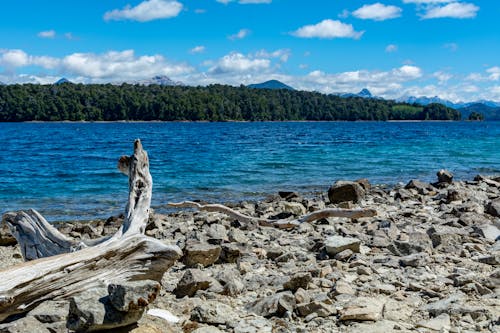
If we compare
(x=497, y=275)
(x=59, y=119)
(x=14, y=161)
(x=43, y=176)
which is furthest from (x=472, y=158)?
(x=59, y=119)

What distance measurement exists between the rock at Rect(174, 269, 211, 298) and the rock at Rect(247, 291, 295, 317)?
815 millimetres

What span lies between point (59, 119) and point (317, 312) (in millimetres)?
160247

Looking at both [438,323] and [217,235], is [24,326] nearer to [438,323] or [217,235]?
[438,323]

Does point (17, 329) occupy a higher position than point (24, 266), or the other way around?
point (24, 266)

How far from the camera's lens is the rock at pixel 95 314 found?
494cm

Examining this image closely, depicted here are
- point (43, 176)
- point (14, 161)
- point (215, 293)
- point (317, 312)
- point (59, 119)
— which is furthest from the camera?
point (59, 119)

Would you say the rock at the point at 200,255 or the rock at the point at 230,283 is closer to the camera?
the rock at the point at 230,283

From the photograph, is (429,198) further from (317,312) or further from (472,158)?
(472,158)

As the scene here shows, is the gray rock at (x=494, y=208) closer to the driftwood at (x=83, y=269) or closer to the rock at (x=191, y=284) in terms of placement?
the rock at (x=191, y=284)

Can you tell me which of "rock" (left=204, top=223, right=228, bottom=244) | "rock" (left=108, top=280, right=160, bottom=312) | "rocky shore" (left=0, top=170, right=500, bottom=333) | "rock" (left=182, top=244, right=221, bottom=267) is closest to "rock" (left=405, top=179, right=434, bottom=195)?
"rocky shore" (left=0, top=170, right=500, bottom=333)

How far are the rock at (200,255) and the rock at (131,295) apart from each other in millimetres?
3159

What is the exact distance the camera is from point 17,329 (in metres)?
5.04

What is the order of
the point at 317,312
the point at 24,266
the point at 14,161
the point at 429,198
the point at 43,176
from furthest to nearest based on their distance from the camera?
the point at 14,161 → the point at 43,176 → the point at 429,198 → the point at 317,312 → the point at 24,266

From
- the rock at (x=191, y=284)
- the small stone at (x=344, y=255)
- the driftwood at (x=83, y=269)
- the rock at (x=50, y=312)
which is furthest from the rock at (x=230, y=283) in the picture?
the rock at (x=50, y=312)
